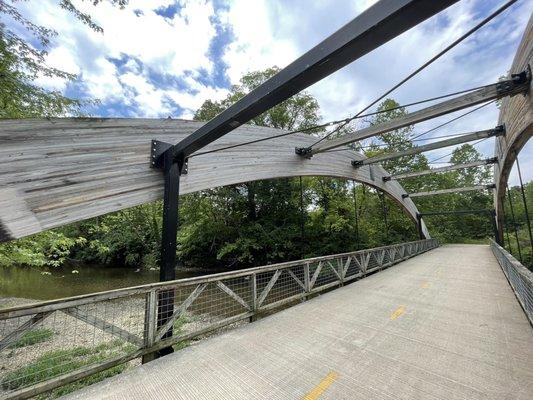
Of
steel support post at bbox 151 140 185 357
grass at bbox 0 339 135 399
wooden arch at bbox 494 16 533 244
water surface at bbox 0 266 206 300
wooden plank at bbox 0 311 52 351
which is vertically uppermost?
wooden arch at bbox 494 16 533 244

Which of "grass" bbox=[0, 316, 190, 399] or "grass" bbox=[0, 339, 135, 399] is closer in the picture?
"grass" bbox=[0, 316, 190, 399]

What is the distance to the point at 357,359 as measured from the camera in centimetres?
261

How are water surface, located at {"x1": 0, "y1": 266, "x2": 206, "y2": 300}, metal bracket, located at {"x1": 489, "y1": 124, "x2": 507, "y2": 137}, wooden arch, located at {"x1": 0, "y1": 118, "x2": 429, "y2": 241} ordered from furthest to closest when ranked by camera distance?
1. water surface, located at {"x1": 0, "y1": 266, "x2": 206, "y2": 300}
2. metal bracket, located at {"x1": 489, "y1": 124, "x2": 507, "y2": 137}
3. wooden arch, located at {"x1": 0, "y1": 118, "x2": 429, "y2": 241}

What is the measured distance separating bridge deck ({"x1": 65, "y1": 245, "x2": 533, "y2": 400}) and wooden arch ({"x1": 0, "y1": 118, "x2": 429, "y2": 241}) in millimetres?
1795

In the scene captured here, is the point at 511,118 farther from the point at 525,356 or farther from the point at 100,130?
the point at 100,130

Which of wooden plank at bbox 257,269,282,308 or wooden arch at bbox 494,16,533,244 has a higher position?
wooden arch at bbox 494,16,533,244

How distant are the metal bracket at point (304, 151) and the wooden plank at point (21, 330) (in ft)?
16.9

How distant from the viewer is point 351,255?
6828mm

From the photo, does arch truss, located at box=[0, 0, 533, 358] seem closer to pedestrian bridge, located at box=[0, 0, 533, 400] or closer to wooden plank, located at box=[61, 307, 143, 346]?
pedestrian bridge, located at box=[0, 0, 533, 400]

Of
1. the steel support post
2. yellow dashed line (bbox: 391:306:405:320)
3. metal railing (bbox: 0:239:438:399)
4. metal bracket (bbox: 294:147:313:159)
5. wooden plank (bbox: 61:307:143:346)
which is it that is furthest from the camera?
metal bracket (bbox: 294:147:313:159)

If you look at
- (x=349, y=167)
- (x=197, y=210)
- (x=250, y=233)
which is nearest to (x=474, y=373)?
(x=349, y=167)

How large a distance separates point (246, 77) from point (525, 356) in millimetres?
A: 16557

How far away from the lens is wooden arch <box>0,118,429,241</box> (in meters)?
2.58

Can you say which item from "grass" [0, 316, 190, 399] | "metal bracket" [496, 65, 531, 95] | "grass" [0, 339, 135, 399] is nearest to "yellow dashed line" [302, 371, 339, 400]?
"grass" [0, 316, 190, 399]
